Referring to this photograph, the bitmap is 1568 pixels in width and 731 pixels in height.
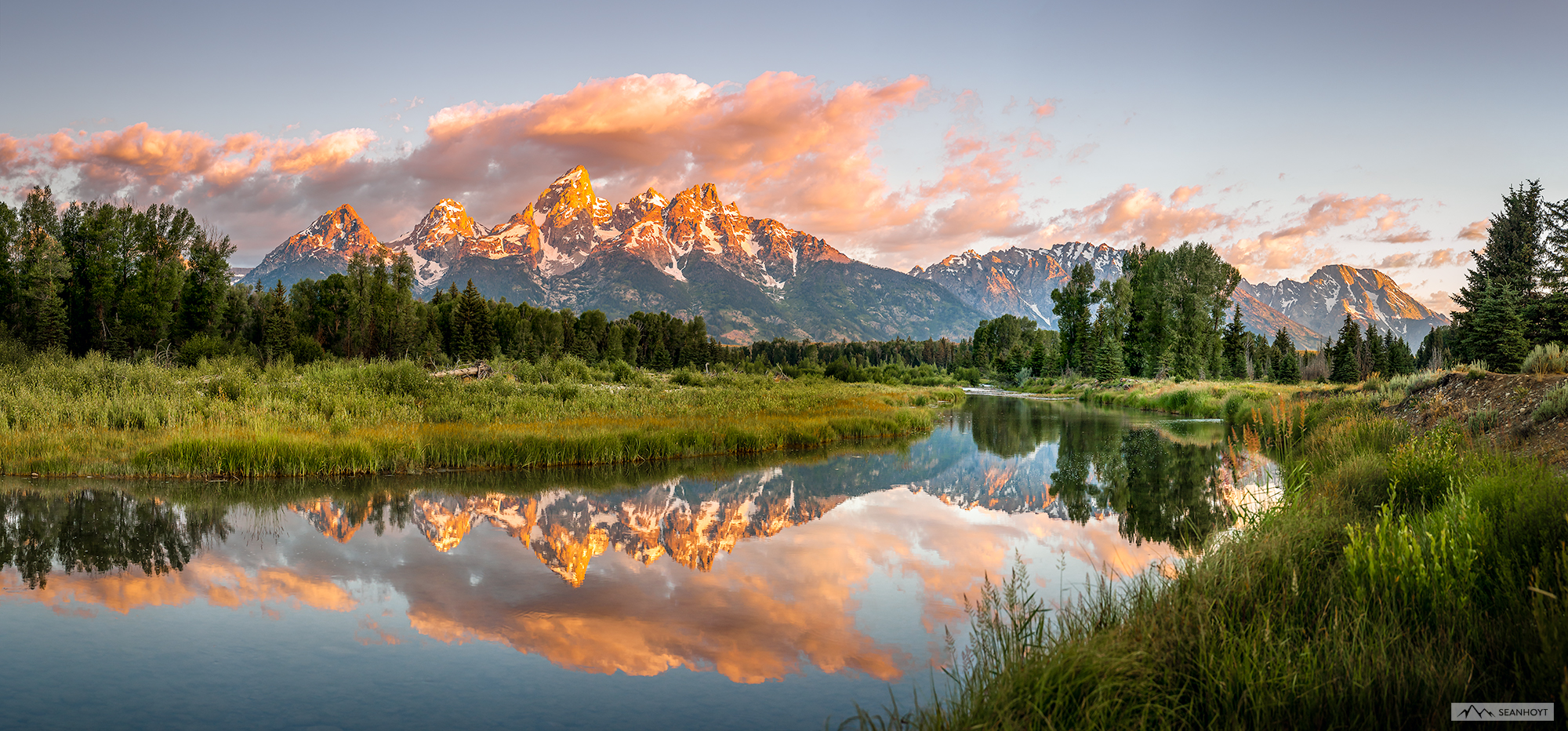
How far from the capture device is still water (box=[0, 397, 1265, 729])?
6.12 m

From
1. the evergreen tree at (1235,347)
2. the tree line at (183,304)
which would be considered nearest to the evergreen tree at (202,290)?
the tree line at (183,304)

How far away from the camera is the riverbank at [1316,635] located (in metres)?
4.25

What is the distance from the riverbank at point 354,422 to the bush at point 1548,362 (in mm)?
18287

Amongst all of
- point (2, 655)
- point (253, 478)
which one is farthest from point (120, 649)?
point (253, 478)

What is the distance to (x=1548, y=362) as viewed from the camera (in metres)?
14.8

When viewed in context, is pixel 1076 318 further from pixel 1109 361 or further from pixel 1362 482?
pixel 1362 482

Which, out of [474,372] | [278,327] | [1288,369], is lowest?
[1288,369]

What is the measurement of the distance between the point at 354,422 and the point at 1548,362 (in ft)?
94.1

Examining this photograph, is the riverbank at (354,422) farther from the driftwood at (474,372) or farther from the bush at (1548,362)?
the bush at (1548,362)

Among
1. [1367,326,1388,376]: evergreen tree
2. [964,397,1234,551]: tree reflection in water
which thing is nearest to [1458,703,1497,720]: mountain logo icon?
[964,397,1234,551]: tree reflection in water

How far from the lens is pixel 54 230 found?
4306 cm

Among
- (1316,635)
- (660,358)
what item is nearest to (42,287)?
(1316,635)

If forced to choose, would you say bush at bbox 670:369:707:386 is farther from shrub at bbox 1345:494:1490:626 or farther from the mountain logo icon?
the mountain logo icon

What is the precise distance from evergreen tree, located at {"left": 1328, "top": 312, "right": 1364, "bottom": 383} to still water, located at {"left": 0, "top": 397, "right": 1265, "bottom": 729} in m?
71.2
